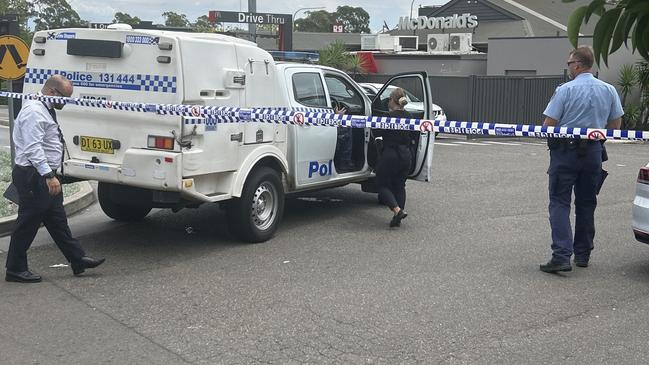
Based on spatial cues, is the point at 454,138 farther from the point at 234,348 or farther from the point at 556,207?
the point at 234,348

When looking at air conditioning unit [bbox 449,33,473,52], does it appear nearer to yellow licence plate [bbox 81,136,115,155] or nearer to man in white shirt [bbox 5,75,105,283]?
yellow licence plate [bbox 81,136,115,155]

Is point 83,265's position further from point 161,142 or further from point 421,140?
point 421,140

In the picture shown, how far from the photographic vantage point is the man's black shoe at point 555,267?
620 cm

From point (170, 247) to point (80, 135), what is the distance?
1.44 meters

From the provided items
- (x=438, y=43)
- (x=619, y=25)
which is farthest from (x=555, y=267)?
(x=438, y=43)

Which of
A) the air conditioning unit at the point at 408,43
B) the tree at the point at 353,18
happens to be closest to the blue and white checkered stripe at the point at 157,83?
the air conditioning unit at the point at 408,43

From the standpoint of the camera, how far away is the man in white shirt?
5656 millimetres

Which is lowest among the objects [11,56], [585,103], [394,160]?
[394,160]

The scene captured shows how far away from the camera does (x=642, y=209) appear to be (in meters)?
6.21

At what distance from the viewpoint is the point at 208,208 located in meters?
9.34

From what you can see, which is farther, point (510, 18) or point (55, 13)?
point (55, 13)

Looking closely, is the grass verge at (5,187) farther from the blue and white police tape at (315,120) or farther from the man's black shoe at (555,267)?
the man's black shoe at (555,267)

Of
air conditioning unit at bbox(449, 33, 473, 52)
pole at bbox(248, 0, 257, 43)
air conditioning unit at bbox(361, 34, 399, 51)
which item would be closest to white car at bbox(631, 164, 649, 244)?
pole at bbox(248, 0, 257, 43)

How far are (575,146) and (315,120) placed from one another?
249cm
